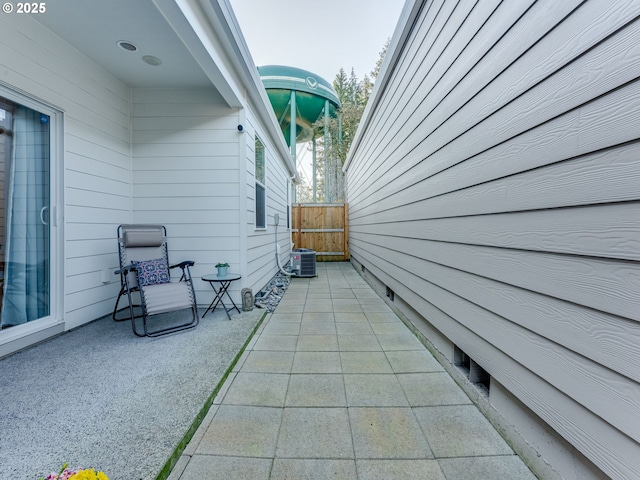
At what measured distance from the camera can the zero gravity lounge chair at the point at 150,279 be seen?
102 inches

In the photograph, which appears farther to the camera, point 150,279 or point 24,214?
point 150,279

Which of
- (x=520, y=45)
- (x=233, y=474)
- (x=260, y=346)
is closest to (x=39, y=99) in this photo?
(x=260, y=346)

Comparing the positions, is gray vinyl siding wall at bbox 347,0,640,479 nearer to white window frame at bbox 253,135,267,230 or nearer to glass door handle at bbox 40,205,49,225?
white window frame at bbox 253,135,267,230

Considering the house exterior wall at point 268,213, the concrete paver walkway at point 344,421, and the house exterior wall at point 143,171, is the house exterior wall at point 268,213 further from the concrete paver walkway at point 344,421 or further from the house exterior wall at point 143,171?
the concrete paver walkway at point 344,421

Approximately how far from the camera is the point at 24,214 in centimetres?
238

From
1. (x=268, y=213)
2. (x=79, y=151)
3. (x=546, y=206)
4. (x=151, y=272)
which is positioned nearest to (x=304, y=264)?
(x=268, y=213)

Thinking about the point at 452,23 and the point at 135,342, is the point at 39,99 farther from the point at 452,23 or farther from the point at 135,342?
the point at 452,23

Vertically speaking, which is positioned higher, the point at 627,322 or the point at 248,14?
the point at 248,14

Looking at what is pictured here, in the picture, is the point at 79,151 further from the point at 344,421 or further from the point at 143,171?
the point at 344,421

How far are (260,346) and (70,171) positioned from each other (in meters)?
2.42

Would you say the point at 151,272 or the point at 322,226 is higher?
the point at 322,226

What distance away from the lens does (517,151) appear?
1.26 m

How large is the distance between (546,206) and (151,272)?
10.5ft

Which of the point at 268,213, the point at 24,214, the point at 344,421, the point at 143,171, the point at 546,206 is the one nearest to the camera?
the point at 546,206
